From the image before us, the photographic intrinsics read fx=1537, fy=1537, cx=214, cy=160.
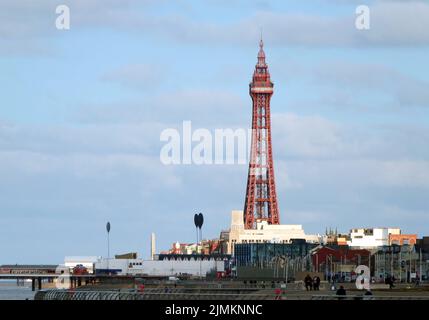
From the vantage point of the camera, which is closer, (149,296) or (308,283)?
(149,296)

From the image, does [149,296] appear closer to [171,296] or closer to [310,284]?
[171,296]

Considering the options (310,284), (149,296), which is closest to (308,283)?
(310,284)

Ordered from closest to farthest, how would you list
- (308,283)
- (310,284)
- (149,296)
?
(149,296) < (308,283) < (310,284)

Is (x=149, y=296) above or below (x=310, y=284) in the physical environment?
below

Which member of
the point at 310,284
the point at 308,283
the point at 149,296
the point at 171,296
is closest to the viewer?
the point at 171,296

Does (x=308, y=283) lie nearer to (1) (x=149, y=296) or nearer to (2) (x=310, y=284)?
(2) (x=310, y=284)

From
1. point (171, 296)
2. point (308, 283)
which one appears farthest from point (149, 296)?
point (308, 283)

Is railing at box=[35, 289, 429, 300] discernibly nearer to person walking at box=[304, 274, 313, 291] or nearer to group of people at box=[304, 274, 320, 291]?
person walking at box=[304, 274, 313, 291]

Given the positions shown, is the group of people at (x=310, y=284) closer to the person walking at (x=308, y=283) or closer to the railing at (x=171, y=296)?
the person walking at (x=308, y=283)
